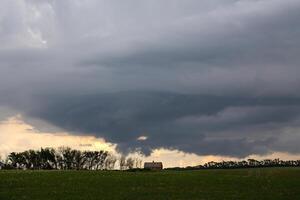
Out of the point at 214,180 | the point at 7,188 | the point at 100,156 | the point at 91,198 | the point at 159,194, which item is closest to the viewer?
the point at 91,198

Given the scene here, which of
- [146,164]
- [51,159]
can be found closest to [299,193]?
[146,164]

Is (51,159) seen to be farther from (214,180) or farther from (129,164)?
(214,180)

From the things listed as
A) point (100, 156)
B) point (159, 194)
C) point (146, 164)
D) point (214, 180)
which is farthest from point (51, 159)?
point (159, 194)

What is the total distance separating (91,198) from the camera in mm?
40031

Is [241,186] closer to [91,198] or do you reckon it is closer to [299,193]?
[299,193]

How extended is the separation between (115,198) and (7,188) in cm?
1216

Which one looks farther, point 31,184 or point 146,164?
point 146,164

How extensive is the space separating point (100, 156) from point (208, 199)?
446ft

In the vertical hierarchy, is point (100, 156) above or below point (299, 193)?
above

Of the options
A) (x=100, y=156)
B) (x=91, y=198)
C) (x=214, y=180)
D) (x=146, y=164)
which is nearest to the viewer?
(x=91, y=198)

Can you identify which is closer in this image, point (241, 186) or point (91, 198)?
point (91, 198)

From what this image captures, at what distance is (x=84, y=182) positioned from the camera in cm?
5228

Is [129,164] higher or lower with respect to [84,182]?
higher

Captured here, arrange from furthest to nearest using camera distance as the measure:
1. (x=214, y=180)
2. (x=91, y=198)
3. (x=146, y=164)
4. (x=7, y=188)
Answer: (x=146, y=164) → (x=214, y=180) → (x=7, y=188) → (x=91, y=198)
